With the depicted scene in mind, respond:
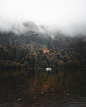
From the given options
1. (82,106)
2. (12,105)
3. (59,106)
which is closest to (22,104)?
(12,105)

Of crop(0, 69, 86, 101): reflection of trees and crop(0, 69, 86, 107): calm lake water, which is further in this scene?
crop(0, 69, 86, 101): reflection of trees

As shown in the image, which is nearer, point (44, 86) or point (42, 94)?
point (42, 94)

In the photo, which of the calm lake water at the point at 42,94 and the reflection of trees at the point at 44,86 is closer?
the calm lake water at the point at 42,94

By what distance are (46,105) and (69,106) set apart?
3.08m

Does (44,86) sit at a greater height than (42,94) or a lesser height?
lesser

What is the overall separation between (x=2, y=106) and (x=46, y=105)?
230 inches

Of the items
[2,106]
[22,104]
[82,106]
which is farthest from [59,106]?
[2,106]

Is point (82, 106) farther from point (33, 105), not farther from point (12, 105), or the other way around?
point (12, 105)

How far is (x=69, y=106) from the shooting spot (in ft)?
69.3

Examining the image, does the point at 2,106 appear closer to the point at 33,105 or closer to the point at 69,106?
the point at 33,105

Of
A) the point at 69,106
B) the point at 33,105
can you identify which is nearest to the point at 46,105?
the point at 33,105

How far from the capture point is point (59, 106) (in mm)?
21188

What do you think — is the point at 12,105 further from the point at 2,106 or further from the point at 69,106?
the point at 69,106

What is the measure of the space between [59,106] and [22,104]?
5108mm
